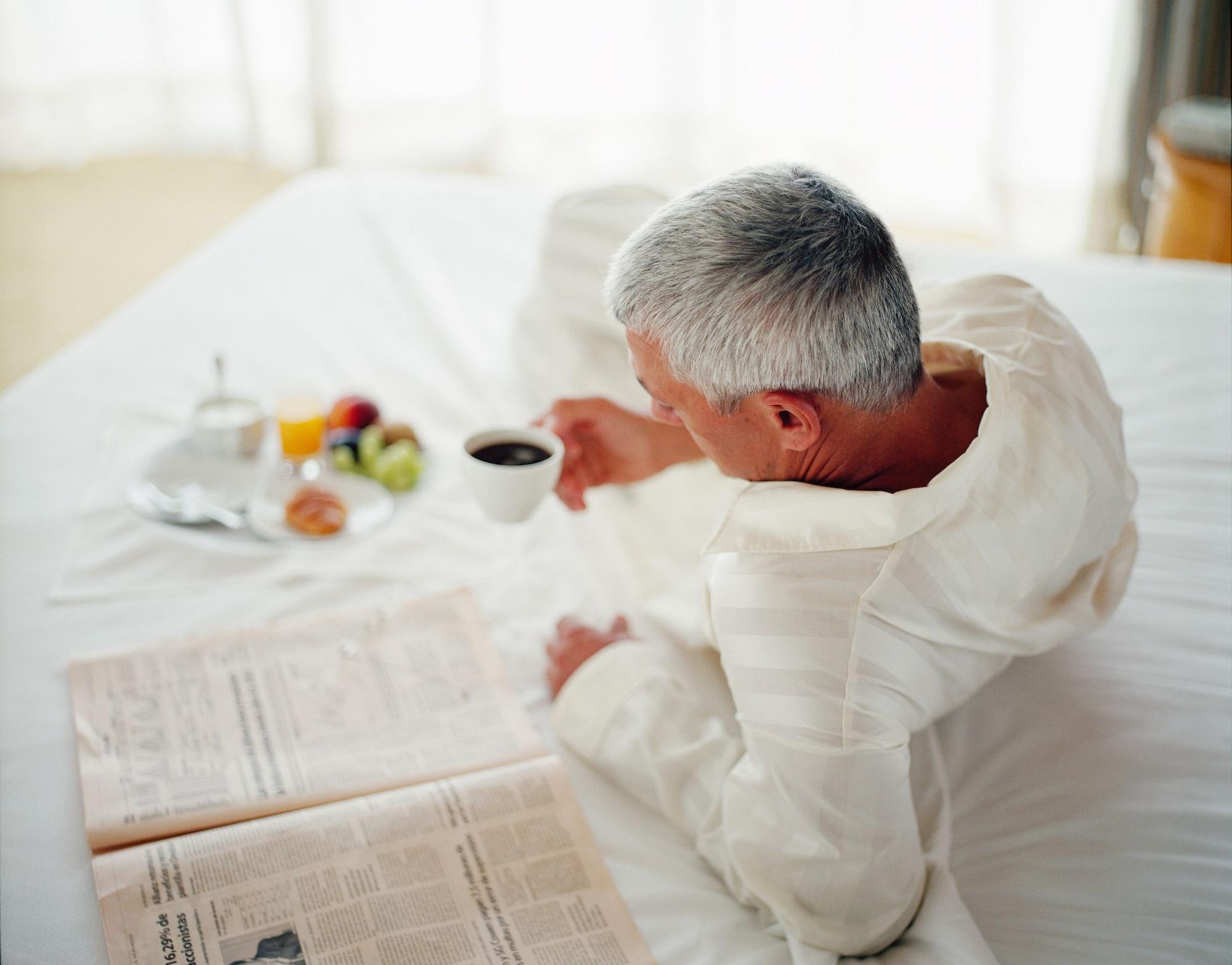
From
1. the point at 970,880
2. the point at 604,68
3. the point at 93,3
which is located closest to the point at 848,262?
the point at 970,880

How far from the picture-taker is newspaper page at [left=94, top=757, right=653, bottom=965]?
3.11ft

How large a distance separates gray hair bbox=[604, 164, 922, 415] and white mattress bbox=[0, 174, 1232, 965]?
0.45 metres

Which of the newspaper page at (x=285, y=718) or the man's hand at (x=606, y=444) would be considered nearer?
the newspaper page at (x=285, y=718)

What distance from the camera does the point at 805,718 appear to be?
→ 93 cm

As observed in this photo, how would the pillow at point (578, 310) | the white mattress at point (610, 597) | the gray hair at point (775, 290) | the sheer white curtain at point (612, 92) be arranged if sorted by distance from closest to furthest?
1. the gray hair at point (775, 290)
2. the white mattress at point (610, 597)
3. the pillow at point (578, 310)
4. the sheer white curtain at point (612, 92)

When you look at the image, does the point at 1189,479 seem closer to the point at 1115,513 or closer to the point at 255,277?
the point at 1115,513

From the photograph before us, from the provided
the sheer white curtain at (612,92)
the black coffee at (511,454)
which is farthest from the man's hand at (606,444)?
the sheer white curtain at (612,92)

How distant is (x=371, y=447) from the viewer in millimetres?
1590

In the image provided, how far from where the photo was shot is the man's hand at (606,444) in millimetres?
1359

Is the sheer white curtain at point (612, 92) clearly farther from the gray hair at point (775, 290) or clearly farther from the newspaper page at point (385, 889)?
the newspaper page at point (385, 889)

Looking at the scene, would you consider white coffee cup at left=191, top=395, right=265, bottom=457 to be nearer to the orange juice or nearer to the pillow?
the orange juice

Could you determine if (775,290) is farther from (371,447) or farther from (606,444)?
(371,447)

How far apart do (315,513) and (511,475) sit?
416mm

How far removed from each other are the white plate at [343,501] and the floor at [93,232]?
5.70 feet
